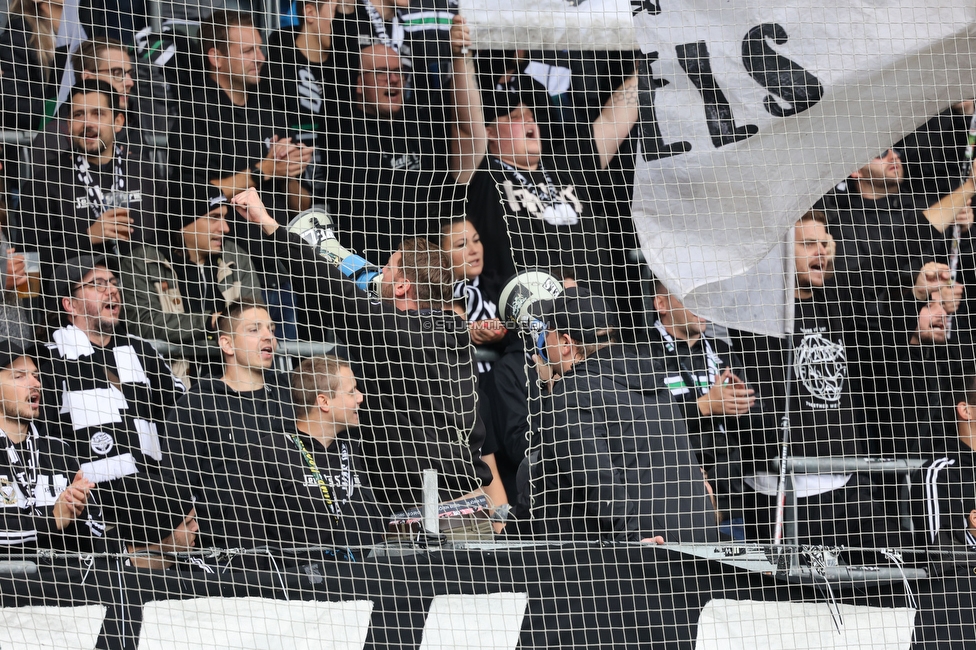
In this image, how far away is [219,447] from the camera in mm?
4035

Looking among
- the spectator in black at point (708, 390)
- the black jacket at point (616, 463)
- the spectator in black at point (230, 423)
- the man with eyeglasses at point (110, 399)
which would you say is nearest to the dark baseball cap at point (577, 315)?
the black jacket at point (616, 463)

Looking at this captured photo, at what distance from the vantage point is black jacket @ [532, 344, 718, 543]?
3.99 metres

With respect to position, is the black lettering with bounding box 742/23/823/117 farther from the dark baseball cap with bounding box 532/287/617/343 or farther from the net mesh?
the dark baseball cap with bounding box 532/287/617/343

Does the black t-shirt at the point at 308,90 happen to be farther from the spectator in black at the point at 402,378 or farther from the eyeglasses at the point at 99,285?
the eyeglasses at the point at 99,285

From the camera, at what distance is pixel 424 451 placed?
13.7 ft

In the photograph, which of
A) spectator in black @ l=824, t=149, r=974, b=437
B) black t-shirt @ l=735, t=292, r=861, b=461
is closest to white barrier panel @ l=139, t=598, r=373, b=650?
black t-shirt @ l=735, t=292, r=861, b=461

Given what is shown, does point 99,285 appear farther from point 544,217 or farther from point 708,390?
point 708,390

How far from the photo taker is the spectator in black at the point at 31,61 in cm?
453

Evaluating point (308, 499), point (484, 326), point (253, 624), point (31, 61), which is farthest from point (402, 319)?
point (31, 61)

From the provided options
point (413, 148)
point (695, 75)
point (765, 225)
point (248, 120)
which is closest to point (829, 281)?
point (765, 225)

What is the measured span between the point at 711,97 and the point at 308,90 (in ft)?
5.69

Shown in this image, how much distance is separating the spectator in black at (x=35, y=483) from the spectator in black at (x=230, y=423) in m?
0.35

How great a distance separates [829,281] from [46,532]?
3.33m

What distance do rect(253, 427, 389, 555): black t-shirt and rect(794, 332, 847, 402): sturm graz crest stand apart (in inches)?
74.7
